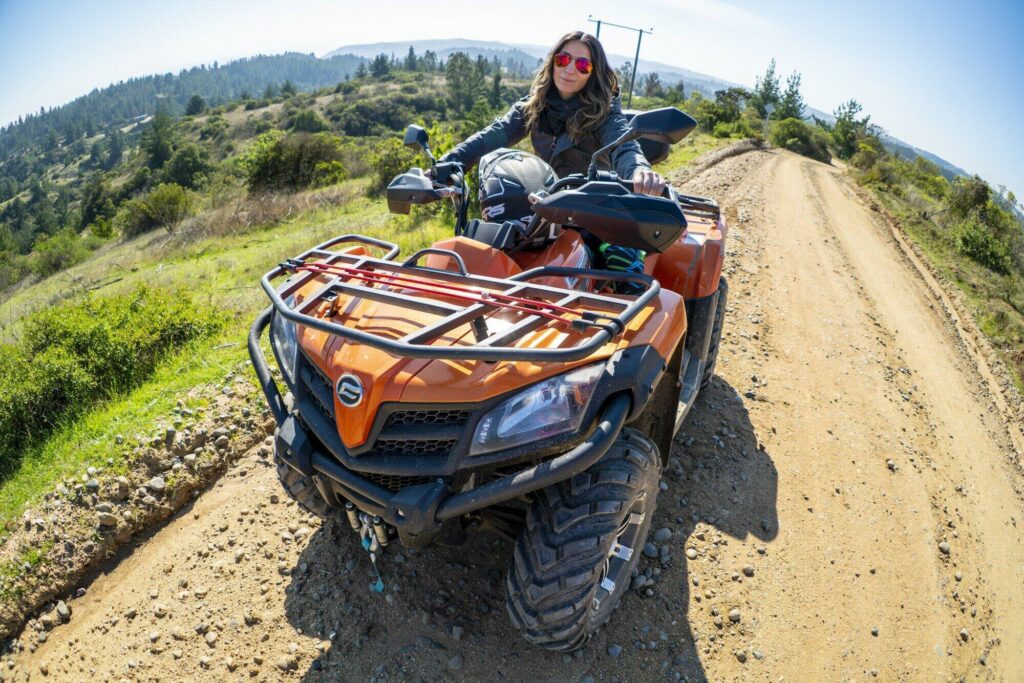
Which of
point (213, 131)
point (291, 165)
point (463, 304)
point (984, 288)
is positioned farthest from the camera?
point (213, 131)

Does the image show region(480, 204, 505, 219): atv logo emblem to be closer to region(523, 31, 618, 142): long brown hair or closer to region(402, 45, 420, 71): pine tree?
region(523, 31, 618, 142): long brown hair

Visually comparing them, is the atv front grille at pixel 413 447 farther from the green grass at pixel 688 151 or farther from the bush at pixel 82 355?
the green grass at pixel 688 151

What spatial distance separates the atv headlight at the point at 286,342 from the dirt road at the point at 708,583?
1.22 meters

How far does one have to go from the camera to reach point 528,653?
2617 mm

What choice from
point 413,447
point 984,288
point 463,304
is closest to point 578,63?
point 463,304

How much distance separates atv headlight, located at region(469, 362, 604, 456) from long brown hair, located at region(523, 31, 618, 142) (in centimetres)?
236

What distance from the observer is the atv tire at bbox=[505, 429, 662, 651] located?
2.03 meters

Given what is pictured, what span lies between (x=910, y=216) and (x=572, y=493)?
17329mm

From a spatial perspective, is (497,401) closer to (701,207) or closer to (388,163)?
(701,207)

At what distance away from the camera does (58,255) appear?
28.4m

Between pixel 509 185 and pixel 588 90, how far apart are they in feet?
4.60

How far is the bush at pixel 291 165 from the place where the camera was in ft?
87.5

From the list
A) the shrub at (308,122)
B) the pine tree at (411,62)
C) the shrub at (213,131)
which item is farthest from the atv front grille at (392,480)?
the pine tree at (411,62)

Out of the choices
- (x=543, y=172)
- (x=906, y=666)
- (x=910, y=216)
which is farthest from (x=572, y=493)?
(x=910, y=216)
